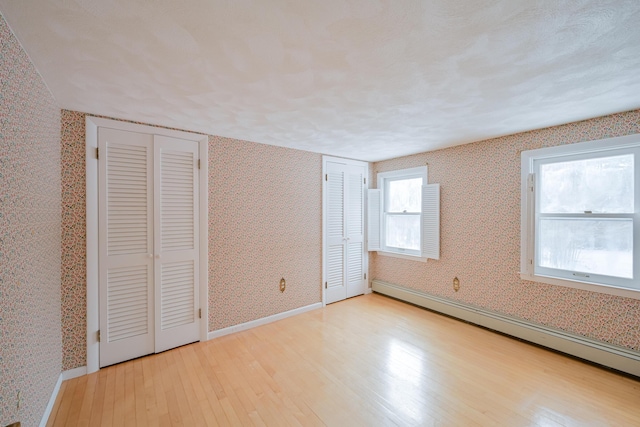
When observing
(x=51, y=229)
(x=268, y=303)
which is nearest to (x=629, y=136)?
(x=268, y=303)

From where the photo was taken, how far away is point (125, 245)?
249cm

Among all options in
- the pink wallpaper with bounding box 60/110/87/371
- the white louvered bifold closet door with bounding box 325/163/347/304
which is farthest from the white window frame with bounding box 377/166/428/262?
the pink wallpaper with bounding box 60/110/87/371

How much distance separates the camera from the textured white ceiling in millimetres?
1137

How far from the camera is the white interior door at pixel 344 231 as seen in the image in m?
4.05

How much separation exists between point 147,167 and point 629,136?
4520 mm

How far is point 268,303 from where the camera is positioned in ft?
11.2

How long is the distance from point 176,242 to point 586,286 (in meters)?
4.18

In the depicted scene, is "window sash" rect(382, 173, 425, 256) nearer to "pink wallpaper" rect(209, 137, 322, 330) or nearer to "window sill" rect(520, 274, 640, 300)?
"pink wallpaper" rect(209, 137, 322, 330)

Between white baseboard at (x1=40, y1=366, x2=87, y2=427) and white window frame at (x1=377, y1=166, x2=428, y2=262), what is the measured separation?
3960 millimetres

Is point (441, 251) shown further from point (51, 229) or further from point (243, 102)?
point (51, 229)

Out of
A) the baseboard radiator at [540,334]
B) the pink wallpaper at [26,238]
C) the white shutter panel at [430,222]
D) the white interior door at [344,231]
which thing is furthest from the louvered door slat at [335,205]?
the pink wallpaper at [26,238]

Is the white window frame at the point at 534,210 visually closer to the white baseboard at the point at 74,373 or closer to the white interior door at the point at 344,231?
the white interior door at the point at 344,231

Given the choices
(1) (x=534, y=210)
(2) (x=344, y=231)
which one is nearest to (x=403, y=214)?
(2) (x=344, y=231)

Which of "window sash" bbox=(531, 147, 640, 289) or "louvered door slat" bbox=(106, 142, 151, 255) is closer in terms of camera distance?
"window sash" bbox=(531, 147, 640, 289)
